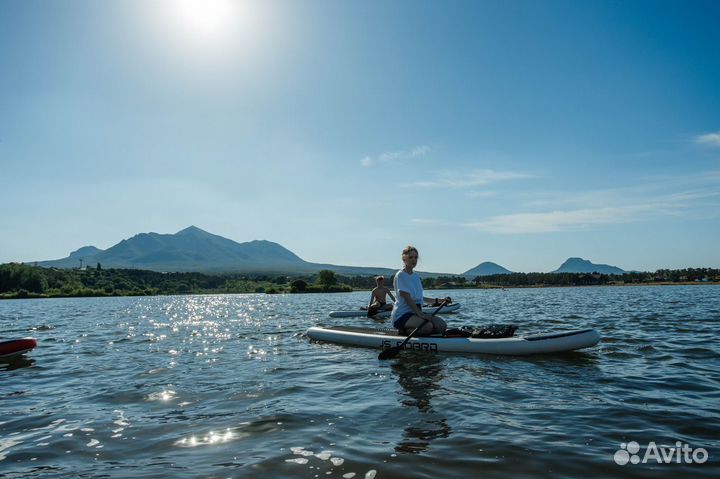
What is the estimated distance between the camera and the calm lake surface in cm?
515

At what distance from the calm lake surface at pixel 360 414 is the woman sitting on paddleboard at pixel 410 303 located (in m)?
0.95

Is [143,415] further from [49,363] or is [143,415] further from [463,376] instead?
[49,363]

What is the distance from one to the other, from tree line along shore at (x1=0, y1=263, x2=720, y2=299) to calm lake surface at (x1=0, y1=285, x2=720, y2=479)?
107794mm

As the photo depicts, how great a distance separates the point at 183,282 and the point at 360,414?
169391 mm

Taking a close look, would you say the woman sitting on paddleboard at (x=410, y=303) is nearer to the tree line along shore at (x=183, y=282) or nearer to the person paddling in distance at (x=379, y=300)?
the person paddling in distance at (x=379, y=300)

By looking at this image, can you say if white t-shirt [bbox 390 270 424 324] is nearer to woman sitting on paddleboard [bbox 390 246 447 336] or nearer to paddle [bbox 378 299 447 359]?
woman sitting on paddleboard [bbox 390 246 447 336]

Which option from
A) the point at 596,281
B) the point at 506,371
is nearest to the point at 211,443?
the point at 506,371

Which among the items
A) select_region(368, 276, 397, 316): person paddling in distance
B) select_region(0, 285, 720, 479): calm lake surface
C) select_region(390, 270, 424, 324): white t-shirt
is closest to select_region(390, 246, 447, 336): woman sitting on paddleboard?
select_region(390, 270, 424, 324): white t-shirt

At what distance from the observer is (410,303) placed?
12672 mm

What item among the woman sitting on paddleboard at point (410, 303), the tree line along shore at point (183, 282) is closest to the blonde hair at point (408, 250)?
the woman sitting on paddleboard at point (410, 303)

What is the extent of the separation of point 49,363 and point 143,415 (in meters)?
7.66

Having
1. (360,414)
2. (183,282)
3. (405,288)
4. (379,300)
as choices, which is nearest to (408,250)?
(405,288)

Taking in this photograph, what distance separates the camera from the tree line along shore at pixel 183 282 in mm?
108938

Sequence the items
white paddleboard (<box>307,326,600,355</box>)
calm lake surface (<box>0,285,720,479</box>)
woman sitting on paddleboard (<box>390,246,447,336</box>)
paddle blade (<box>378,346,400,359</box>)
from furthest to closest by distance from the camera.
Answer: woman sitting on paddleboard (<box>390,246,447,336</box>), paddle blade (<box>378,346,400,359</box>), white paddleboard (<box>307,326,600,355</box>), calm lake surface (<box>0,285,720,479</box>)
